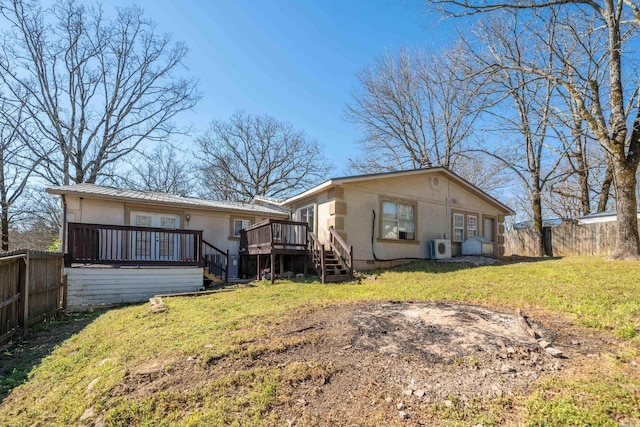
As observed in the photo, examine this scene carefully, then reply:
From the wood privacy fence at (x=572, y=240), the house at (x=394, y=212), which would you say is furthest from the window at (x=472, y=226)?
the wood privacy fence at (x=572, y=240)

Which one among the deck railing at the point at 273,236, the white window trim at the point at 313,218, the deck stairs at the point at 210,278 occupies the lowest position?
the deck stairs at the point at 210,278

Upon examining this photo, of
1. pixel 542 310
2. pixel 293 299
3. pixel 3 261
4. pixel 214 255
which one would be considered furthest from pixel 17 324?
pixel 542 310

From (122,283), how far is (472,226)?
13.5 meters

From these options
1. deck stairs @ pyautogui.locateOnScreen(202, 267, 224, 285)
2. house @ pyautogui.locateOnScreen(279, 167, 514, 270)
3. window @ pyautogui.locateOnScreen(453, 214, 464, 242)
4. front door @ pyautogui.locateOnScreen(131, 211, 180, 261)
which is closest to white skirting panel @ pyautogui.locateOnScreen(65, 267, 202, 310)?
deck stairs @ pyautogui.locateOnScreen(202, 267, 224, 285)

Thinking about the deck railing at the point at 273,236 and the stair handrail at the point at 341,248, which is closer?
the stair handrail at the point at 341,248

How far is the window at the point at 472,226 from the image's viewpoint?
588 inches

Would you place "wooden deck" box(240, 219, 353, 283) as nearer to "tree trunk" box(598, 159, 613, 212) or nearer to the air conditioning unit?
the air conditioning unit

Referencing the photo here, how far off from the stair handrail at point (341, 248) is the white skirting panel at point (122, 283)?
4.25 m

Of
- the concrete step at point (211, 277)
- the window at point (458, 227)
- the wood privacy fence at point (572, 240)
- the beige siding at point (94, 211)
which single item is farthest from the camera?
the wood privacy fence at point (572, 240)

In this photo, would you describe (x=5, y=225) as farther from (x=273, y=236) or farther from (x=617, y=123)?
(x=617, y=123)

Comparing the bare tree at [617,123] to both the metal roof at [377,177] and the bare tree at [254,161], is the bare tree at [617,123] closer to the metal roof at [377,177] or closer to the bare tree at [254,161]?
the metal roof at [377,177]

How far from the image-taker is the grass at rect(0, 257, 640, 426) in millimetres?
2865

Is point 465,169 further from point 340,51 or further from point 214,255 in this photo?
point 214,255

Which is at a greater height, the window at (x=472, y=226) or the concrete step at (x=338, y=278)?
the window at (x=472, y=226)
